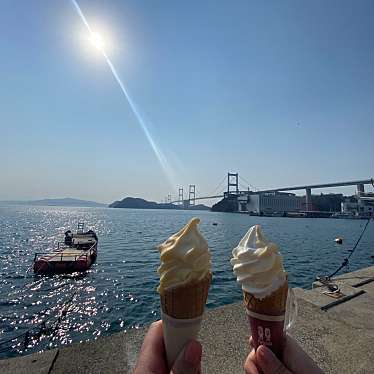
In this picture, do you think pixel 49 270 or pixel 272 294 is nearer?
pixel 272 294

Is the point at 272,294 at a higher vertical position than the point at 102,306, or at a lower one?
higher

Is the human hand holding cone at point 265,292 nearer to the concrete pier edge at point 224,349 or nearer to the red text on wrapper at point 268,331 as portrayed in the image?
the red text on wrapper at point 268,331

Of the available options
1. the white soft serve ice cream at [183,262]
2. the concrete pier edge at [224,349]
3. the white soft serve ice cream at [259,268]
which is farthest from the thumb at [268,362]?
the concrete pier edge at [224,349]

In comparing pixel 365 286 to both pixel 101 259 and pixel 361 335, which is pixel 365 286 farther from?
pixel 101 259

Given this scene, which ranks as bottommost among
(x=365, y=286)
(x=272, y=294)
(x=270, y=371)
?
(x=365, y=286)

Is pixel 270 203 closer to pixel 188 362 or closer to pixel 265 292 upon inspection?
pixel 265 292

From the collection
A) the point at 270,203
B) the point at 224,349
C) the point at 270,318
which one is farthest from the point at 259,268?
the point at 270,203

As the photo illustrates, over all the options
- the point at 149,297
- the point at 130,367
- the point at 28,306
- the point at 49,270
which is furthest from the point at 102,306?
the point at 130,367

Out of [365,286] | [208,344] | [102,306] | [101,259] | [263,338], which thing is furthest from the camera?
[101,259]
